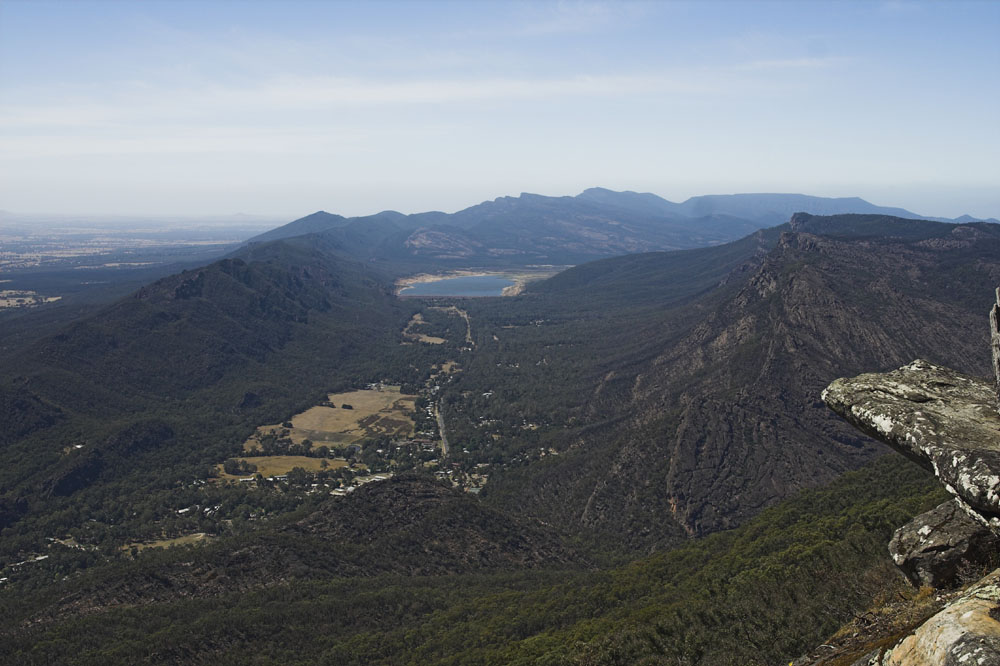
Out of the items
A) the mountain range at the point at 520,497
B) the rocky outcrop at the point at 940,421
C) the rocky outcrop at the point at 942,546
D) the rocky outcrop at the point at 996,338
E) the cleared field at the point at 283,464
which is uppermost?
the rocky outcrop at the point at 996,338

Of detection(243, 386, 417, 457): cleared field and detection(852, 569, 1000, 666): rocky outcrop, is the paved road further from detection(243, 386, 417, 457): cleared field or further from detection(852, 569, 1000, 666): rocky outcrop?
detection(852, 569, 1000, 666): rocky outcrop

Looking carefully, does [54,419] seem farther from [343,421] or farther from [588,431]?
[588,431]

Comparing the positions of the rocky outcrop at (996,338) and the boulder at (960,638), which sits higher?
the rocky outcrop at (996,338)

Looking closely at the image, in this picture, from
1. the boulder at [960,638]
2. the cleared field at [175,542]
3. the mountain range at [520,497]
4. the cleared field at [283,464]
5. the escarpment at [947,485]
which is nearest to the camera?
the boulder at [960,638]

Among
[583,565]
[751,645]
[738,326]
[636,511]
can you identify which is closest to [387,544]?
[583,565]

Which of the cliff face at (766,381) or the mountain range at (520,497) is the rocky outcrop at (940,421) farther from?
the cliff face at (766,381)

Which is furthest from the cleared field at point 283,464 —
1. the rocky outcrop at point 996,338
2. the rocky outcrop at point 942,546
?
the rocky outcrop at point 996,338

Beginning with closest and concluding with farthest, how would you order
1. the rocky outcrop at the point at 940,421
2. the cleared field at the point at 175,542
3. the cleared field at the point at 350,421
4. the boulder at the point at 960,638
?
the boulder at the point at 960,638, the rocky outcrop at the point at 940,421, the cleared field at the point at 175,542, the cleared field at the point at 350,421
